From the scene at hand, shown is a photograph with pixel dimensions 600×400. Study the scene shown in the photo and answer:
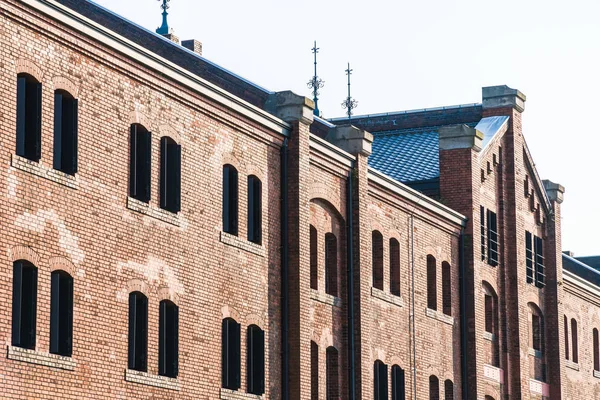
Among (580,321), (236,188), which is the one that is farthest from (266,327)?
(580,321)

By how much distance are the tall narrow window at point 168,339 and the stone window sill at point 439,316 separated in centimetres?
1353

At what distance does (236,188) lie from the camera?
105 feet

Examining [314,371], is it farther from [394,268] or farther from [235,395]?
[394,268]

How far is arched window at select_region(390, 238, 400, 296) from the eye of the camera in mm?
39594

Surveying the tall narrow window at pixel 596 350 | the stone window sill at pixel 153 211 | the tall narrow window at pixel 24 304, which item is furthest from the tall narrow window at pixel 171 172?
the tall narrow window at pixel 596 350

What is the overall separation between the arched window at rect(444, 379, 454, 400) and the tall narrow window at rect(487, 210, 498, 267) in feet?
16.7

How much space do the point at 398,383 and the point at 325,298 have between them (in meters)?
5.15

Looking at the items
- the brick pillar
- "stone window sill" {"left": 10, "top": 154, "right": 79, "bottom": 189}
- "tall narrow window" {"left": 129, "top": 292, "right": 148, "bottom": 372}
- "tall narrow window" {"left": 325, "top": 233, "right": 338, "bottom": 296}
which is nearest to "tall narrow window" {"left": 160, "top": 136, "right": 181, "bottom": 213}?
"tall narrow window" {"left": 129, "top": 292, "right": 148, "bottom": 372}

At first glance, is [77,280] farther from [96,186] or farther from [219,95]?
[219,95]

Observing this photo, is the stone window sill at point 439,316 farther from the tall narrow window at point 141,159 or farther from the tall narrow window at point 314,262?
the tall narrow window at point 141,159

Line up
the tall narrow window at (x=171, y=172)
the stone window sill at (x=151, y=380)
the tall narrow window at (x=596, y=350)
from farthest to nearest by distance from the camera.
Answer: the tall narrow window at (x=596, y=350), the tall narrow window at (x=171, y=172), the stone window sill at (x=151, y=380)

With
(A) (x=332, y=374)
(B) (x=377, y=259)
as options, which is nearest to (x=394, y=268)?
(B) (x=377, y=259)

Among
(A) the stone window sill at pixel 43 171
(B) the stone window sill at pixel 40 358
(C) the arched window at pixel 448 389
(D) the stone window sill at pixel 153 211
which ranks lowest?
(B) the stone window sill at pixel 40 358

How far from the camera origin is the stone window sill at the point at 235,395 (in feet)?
101
